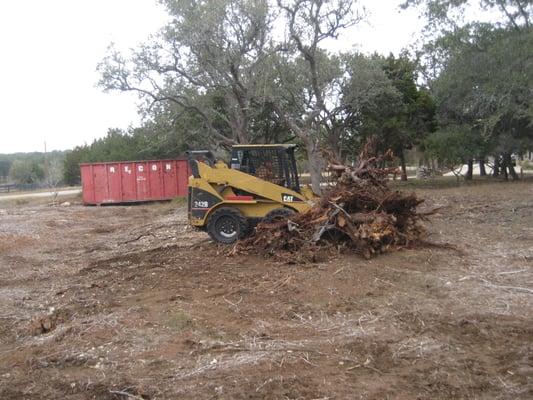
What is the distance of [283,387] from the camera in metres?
4.54

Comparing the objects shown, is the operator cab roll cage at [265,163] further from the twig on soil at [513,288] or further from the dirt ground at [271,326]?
the twig on soil at [513,288]

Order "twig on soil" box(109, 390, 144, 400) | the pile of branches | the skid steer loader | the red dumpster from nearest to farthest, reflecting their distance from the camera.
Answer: "twig on soil" box(109, 390, 144, 400) → the pile of branches → the skid steer loader → the red dumpster

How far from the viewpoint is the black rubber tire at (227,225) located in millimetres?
11422

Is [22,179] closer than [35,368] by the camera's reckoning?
No

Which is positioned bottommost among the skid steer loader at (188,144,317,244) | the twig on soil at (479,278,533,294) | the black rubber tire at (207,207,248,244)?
the twig on soil at (479,278,533,294)

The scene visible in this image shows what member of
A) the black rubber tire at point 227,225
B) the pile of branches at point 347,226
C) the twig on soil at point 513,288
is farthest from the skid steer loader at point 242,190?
the twig on soil at point 513,288

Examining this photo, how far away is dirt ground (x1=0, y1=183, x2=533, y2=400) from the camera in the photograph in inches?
183

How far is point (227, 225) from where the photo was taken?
457 inches

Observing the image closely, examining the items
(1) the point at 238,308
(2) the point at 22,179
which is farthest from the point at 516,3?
(2) the point at 22,179

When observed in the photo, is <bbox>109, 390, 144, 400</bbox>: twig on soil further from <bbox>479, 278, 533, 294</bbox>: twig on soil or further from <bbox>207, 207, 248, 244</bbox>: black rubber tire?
<bbox>207, 207, 248, 244</bbox>: black rubber tire

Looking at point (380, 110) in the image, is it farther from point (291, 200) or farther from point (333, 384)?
point (333, 384)

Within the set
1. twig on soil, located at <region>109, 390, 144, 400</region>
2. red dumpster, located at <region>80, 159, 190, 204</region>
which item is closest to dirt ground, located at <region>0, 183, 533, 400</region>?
twig on soil, located at <region>109, 390, 144, 400</region>

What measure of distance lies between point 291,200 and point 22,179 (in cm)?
7966

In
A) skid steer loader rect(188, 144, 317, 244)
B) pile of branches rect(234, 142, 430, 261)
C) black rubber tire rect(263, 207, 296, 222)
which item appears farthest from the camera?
skid steer loader rect(188, 144, 317, 244)
